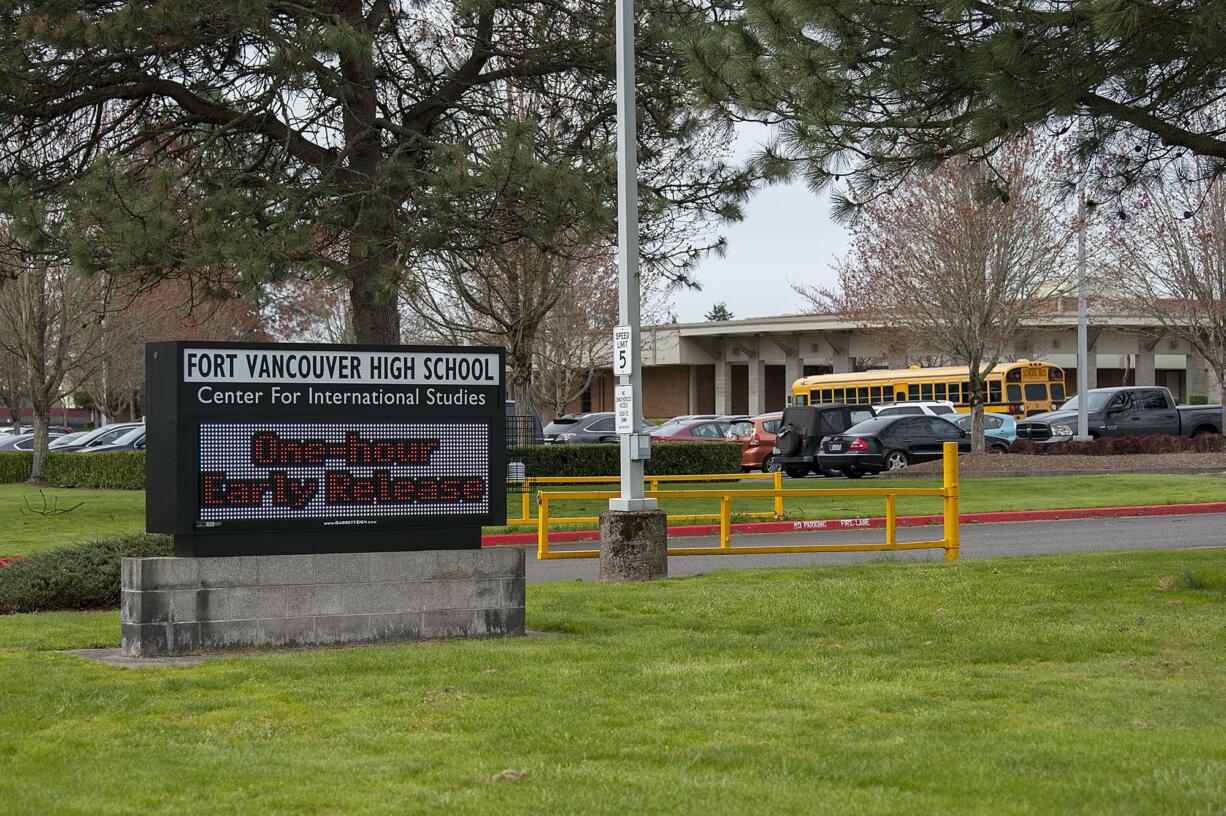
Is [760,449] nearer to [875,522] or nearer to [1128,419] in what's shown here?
[1128,419]

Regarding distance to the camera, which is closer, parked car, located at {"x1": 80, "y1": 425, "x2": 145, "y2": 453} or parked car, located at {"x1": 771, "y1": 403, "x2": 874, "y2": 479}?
parked car, located at {"x1": 771, "y1": 403, "x2": 874, "y2": 479}

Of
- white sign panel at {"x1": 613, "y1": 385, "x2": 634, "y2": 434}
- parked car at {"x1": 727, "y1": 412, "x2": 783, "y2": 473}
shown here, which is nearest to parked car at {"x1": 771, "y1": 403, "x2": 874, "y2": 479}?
parked car at {"x1": 727, "y1": 412, "x2": 783, "y2": 473}

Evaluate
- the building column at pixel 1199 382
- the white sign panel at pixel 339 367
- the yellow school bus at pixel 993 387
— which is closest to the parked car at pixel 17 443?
the yellow school bus at pixel 993 387

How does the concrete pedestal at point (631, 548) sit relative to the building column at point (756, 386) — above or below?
below

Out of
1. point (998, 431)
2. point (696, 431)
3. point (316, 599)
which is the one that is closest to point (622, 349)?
point (316, 599)

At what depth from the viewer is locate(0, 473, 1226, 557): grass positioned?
22.9 meters

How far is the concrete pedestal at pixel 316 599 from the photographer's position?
943 centimetres

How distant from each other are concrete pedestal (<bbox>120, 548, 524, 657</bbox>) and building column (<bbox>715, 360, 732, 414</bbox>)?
210ft

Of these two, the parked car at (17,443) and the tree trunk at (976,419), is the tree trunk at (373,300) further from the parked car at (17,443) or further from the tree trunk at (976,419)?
the parked car at (17,443)

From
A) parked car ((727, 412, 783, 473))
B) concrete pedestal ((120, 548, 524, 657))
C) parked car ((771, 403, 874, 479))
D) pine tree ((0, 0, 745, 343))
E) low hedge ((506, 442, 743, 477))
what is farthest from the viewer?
parked car ((727, 412, 783, 473))

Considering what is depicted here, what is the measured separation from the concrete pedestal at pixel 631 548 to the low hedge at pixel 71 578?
3963 millimetres

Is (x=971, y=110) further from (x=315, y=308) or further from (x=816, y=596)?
(x=315, y=308)

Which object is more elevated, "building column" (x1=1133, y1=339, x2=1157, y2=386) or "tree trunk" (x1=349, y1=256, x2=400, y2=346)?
"building column" (x1=1133, y1=339, x2=1157, y2=386)

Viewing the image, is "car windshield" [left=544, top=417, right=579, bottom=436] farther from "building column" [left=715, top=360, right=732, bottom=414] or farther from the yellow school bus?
"building column" [left=715, top=360, right=732, bottom=414]
